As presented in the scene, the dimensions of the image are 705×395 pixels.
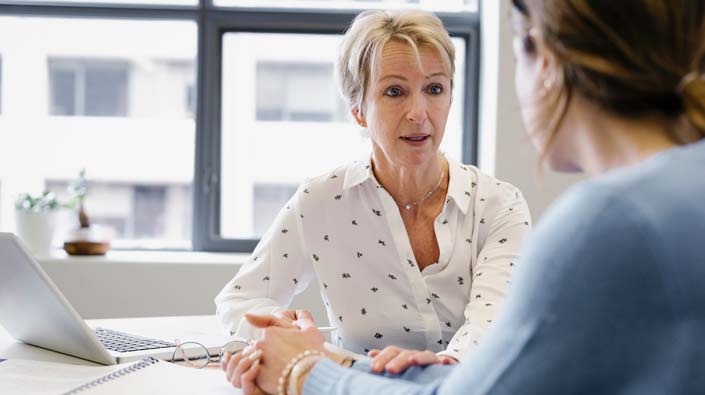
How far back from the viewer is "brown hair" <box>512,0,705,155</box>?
73 cm

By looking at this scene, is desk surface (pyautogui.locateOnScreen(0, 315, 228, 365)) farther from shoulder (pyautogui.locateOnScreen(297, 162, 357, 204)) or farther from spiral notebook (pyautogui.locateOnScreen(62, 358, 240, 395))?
shoulder (pyautogui.locateOnScreen(297, 162, 357, 204))

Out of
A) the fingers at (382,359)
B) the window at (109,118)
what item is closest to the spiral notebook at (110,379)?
the fingers at (382,359)

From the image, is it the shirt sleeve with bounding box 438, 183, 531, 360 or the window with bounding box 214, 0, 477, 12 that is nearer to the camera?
the shirt sleeve with bounding box 438, 183, 531, 360

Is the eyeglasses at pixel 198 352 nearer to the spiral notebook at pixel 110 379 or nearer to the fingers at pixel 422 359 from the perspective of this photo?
the spiral notebook at pixel 110 379

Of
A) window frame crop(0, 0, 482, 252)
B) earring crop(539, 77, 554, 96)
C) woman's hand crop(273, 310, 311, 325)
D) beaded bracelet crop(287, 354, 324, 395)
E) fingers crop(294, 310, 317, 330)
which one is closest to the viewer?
earring crop(539, 77, 554, 96)

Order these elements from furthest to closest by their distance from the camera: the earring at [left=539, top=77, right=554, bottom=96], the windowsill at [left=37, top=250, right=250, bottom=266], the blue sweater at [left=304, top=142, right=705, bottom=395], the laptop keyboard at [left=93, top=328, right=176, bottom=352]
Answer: the windowsill at [left=37, top=250, right=250, bottom=266] → the laptop keyboard at [left=93, top=328, right=176, bottom=352] → the earring at [left=539, top=77, right=554, bottom=96] → the blue sweater at [left=304, top=142, right=705, bottom=395]

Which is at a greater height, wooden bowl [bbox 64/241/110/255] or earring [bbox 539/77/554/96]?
earring [bbox 539/77/554/96]

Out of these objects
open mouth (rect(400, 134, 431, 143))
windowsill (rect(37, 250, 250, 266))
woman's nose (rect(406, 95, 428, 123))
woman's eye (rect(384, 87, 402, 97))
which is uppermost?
woman's eye (rect(384, 87, 402, 97))

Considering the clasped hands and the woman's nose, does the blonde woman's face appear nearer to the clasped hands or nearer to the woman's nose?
the woman's nose

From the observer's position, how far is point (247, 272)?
1.93m

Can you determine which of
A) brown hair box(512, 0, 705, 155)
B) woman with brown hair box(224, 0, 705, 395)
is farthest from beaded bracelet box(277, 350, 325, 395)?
brown hair box(512, 0, 705, 155)

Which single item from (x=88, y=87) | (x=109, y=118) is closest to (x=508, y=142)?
(x=109, y=118)

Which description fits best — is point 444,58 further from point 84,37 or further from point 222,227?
point 84,37

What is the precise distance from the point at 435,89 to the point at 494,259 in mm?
406
